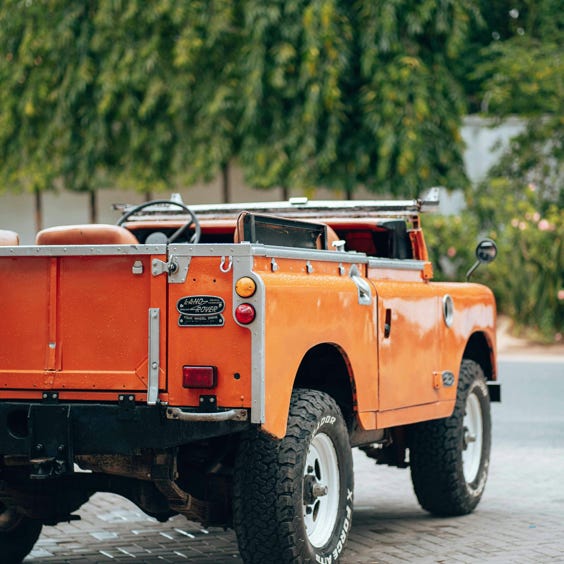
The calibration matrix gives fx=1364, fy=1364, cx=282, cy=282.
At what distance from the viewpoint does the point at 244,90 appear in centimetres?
2544

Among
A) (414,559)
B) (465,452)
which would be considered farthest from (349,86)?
(414,559)

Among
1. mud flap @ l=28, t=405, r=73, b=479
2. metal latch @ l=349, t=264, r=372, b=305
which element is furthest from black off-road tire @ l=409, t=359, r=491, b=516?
mud flap @ l=28, t=405, r=73, b=479

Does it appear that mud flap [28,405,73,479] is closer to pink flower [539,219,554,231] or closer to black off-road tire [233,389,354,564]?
black off-road tire [233,389,354,564]

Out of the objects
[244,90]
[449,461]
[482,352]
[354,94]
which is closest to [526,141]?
[354,94]

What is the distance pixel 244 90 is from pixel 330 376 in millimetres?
18910

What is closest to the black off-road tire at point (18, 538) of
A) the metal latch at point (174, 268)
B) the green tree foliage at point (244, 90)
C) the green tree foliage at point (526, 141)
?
the metal latch at point (174, 268)

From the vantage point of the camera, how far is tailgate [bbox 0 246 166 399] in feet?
19.6

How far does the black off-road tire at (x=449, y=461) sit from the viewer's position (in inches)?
327

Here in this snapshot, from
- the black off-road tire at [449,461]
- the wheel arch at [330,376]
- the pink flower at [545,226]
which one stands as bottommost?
the black off-road tire at [449,461]

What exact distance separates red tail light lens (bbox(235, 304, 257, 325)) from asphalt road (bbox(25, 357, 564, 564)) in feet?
6.46

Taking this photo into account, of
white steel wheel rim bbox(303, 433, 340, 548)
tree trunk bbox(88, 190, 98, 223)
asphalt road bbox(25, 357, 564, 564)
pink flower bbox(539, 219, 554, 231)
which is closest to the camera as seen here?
white steel wheel rim bbox(303, 433, 340, 548)

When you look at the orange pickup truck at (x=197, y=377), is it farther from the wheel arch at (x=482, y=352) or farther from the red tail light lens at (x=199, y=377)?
the wheel arch at (x=482, y=352)

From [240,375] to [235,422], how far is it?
0.65ft

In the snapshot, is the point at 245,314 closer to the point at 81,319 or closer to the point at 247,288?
the point at 247,288
